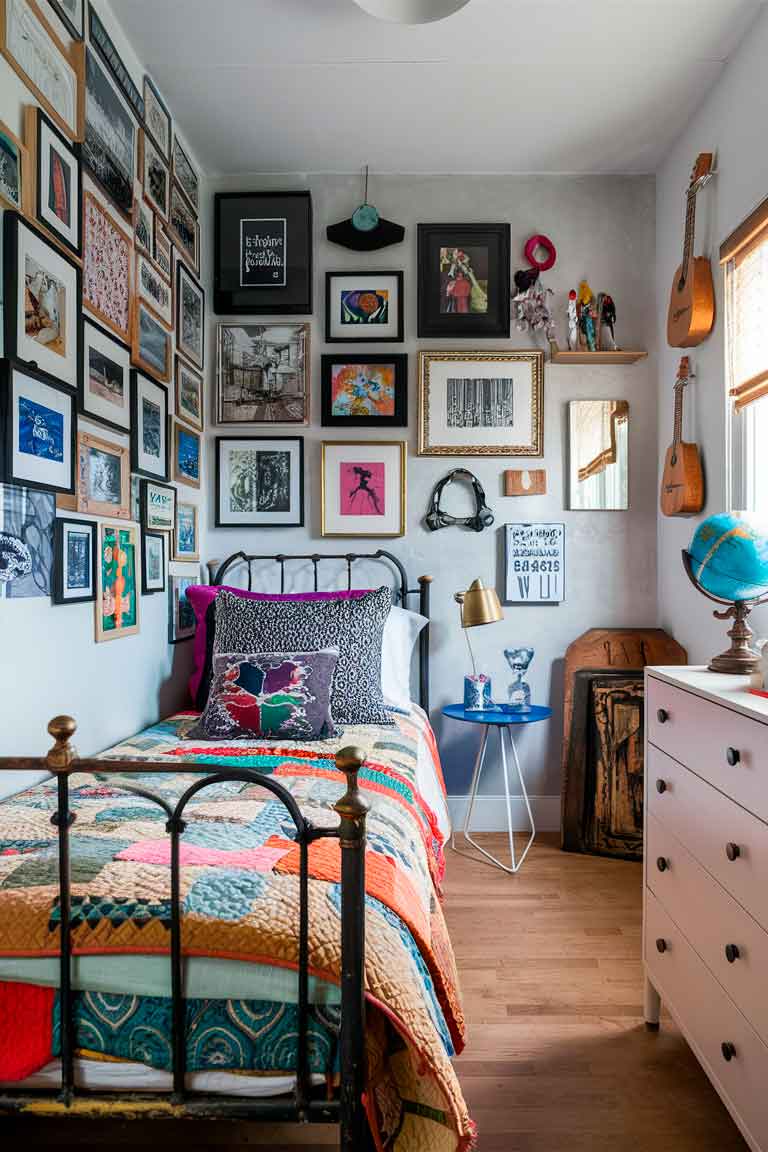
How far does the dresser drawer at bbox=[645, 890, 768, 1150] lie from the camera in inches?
54.2

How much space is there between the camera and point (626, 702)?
10.2 ft

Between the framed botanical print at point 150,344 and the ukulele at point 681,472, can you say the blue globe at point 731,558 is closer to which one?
the ukulele at point 681,472

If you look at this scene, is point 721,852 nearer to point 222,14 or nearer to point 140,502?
point 140,502

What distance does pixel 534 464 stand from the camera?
3.34 metres

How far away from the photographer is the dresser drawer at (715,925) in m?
1.38

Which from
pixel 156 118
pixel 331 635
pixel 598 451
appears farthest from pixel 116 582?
pixel 598 451

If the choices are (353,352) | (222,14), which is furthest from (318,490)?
(222,14)

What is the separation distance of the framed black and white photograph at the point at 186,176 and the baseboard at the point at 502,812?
2575 mm

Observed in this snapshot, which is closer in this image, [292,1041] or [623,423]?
[292,1041]

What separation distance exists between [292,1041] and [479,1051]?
0.91 metres

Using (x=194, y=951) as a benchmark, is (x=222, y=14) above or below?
above

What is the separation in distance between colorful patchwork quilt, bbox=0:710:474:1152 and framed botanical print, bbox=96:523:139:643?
86 cm

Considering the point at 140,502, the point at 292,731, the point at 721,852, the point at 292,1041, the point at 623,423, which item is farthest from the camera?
the point at 623,423

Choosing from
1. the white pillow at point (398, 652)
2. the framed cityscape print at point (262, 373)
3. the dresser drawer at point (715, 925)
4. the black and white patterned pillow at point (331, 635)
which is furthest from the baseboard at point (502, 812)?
the framed cityscape print at point (262, 373)
